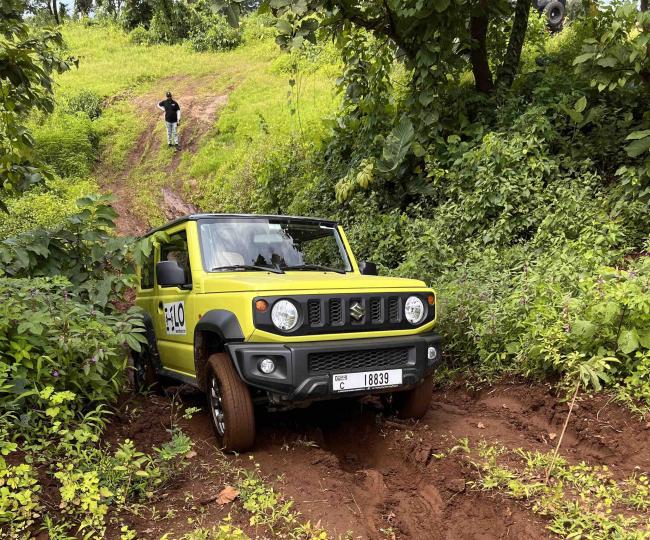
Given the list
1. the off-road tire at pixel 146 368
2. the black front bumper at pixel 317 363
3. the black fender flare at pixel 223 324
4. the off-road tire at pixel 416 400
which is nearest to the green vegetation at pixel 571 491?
the off-road tire at pixel 416 400

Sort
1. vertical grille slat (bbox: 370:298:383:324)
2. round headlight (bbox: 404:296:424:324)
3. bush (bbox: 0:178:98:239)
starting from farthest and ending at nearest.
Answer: bush (bbox: 0:178:98:239), round headlight (bbox: 404:296:424:324), vertical grille slat (bbox: 370:298:383:324)

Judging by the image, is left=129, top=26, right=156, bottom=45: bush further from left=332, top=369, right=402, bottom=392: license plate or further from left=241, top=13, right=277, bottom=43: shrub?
left=332, top=369, right=402, bottom=392: license plate

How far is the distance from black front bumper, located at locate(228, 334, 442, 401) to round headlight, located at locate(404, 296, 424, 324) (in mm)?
198

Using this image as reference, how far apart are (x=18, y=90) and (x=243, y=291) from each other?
12.6 ft

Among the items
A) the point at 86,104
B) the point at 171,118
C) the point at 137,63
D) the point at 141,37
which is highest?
the point at 141,37

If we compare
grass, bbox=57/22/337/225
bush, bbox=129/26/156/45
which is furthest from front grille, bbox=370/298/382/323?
bush, bbox=129/26/156/45

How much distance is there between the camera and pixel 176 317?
4.89 meters

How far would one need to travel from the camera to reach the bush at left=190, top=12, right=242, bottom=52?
96.0ft

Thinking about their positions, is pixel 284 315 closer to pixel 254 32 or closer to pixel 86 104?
pixel 86 104

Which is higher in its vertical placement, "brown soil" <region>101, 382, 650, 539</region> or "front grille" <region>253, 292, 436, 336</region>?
"front grille" <region>253, 292, 436, 336</region>

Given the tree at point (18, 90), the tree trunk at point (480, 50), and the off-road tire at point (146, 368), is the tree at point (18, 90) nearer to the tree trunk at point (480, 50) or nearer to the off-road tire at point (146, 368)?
the off-road tire at point (146, 368)

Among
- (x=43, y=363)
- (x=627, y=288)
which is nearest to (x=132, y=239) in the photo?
(x=43, y=363)

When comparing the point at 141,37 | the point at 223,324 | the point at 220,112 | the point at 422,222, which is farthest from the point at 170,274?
the point at 141,37

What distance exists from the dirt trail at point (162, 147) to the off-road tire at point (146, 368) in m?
6.42
